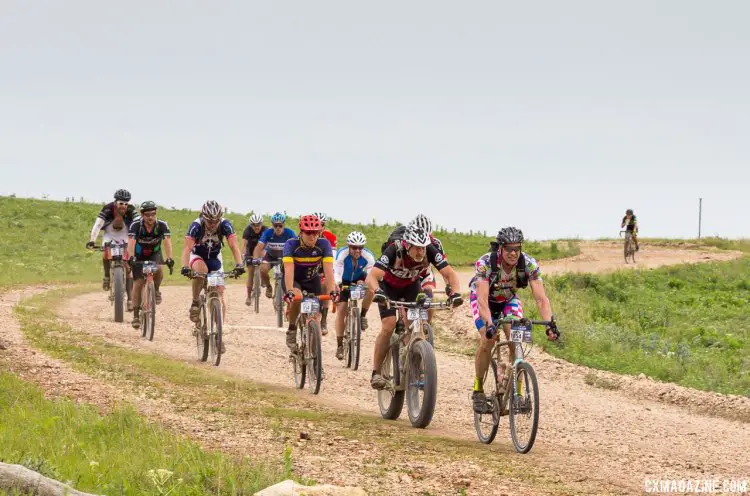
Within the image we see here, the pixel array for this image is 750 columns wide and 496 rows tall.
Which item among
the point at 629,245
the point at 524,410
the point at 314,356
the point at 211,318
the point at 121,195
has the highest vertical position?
the point at 121,195

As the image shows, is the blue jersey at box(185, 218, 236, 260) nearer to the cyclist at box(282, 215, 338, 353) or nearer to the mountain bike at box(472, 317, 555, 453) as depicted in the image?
the cyclist at box(282, 215, 338, 353)

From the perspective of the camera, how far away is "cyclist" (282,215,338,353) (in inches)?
580

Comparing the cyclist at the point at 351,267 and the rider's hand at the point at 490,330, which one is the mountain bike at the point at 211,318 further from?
the rider's hand at the point at 490,330

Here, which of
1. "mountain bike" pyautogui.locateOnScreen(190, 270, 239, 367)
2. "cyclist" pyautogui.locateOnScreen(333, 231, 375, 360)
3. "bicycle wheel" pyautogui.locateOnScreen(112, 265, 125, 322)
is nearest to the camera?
"mountain bike" pyautogui.locateOnScreen(190, 270, 239, 367)

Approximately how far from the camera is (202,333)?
1742cm

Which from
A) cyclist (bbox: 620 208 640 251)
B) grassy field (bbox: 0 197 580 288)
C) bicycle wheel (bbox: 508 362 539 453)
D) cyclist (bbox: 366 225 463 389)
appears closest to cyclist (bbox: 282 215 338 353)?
cyclist (bbox: 366 225 463 389)

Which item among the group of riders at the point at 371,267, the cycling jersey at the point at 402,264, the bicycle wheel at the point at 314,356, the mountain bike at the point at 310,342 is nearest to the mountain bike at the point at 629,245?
the group of riders at the point at 371,267

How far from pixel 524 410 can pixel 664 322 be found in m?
18.4

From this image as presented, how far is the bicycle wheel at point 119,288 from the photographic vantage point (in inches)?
854

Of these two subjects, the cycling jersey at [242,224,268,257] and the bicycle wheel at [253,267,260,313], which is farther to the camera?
the bicycle wheel at [253,267,260,313]

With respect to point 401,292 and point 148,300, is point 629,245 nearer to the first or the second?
point 148,300

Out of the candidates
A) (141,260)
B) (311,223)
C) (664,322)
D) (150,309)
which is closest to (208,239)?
(311,223)

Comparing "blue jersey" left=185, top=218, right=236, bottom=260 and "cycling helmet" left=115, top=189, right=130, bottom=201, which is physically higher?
"cycling helmet" left=115, top=189, right=130, bottom=201

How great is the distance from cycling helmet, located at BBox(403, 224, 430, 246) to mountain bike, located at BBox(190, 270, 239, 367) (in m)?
5.00
